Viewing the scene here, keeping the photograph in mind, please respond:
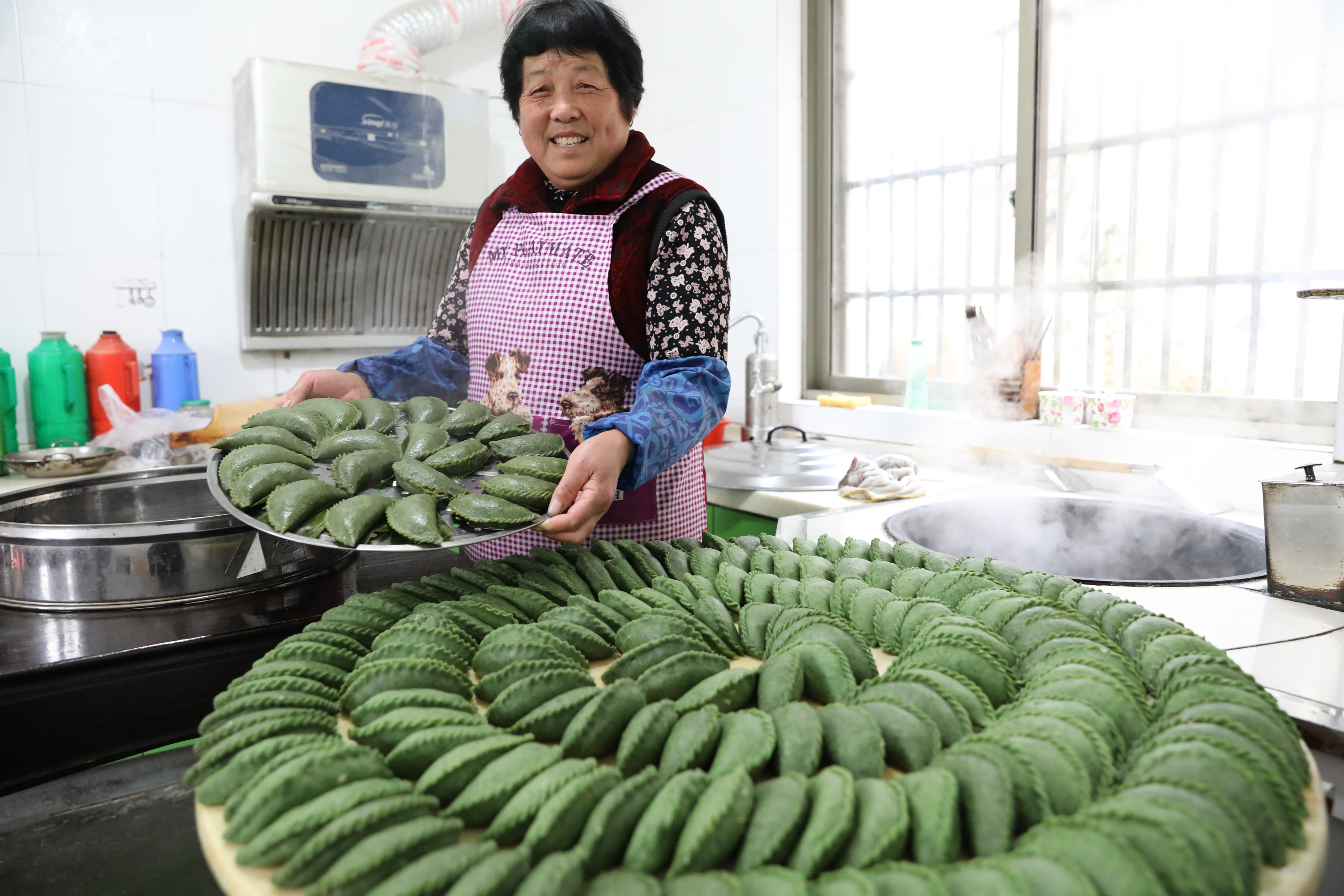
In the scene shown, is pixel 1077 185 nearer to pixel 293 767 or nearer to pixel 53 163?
pixel 293 767

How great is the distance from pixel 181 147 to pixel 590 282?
2968 millimetres

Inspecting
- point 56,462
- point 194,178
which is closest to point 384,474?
point 56,462

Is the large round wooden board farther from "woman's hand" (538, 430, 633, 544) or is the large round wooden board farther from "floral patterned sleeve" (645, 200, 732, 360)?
"floral patterned sleeve" (645, 200, 732, 360)

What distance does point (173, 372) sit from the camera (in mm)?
3684

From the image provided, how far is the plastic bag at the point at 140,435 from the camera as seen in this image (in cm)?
326

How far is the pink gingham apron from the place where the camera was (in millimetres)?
1903

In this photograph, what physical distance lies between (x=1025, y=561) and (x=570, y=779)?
6.02ft

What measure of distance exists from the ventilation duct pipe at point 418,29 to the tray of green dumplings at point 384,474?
277 centimetres

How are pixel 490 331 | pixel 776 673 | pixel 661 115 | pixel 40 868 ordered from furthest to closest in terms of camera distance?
1. pixel 661 115
2. pixel 490 331
3. pixel 40 868
4. pixel 776 673

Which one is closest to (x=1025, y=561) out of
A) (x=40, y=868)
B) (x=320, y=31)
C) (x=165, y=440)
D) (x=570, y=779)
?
(x=570, y=779)

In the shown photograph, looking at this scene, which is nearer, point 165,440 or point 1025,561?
point 1025,561

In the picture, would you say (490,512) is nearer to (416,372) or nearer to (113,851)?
(113,851)

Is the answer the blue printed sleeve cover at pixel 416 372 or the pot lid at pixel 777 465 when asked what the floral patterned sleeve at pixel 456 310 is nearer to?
the blue printed sleeve cover at pixel 416 372

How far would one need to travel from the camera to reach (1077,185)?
3.14 meters
